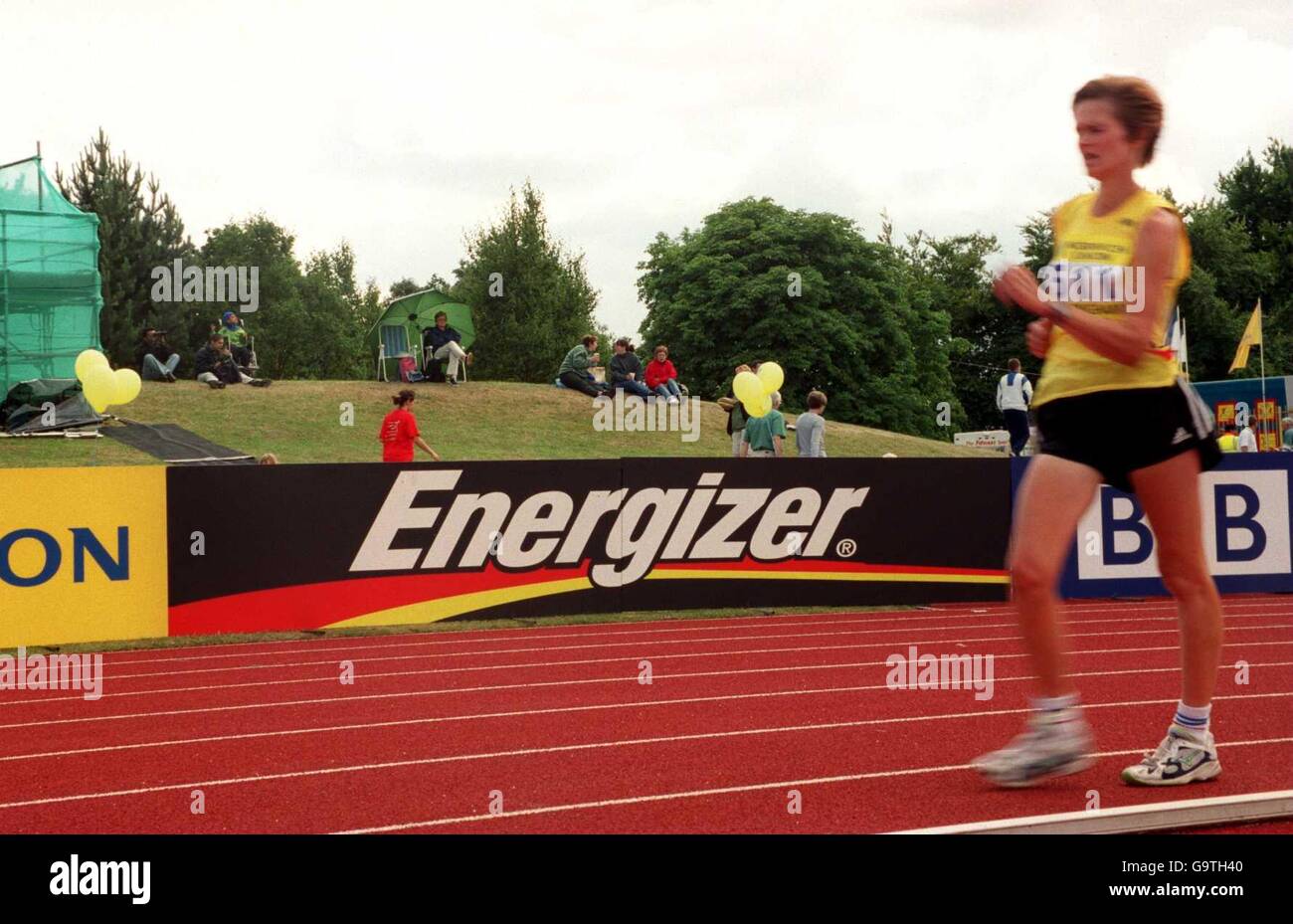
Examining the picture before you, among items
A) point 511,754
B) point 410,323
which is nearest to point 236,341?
point 410,323

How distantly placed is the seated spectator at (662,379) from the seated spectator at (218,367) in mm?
8648

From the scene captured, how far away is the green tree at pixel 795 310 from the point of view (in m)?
54.7

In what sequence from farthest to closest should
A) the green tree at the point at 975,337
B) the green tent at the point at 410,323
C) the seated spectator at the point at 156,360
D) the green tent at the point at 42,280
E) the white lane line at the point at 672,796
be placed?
the green tree at the point at 975,337, the green tent at the point at 410,323, the seated spectator at the point at 156,360, the green tent at the point at 42,280, the white lane line at the point at 672,796

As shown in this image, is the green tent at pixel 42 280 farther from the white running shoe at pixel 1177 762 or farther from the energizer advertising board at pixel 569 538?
the white running shoe at pixel 1177 762

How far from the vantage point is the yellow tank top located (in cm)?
430

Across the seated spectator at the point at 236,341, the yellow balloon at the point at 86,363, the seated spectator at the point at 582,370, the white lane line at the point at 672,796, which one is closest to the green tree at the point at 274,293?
the seated spectator at the point at 236,341

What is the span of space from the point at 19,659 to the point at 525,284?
36.5m

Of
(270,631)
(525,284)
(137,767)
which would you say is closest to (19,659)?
(270,631)

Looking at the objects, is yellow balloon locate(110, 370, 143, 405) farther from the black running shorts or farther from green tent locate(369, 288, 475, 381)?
the black running shorts

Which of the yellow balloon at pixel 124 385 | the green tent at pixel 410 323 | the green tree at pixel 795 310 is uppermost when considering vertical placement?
the green tree at pixel 795 310

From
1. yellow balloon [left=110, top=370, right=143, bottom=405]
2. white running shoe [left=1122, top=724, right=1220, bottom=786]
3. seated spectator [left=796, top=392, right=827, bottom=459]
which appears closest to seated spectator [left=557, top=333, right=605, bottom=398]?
yellow balloon [left=110, top=370, right=143, bottom=405]

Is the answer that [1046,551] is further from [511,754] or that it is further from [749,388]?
[749,388]
